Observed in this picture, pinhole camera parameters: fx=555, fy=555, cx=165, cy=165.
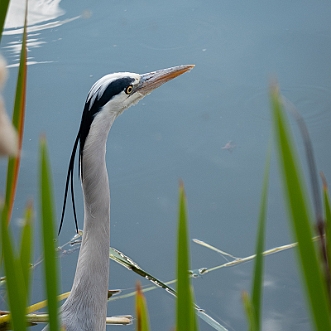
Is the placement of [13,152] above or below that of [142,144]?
above

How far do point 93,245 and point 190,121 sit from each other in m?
1.03

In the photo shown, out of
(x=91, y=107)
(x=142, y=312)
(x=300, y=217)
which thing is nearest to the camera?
(x=300, y=217)

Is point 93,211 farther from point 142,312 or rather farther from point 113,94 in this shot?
point 142,312

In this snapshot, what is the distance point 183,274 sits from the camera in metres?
0.38

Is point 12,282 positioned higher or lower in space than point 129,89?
lower

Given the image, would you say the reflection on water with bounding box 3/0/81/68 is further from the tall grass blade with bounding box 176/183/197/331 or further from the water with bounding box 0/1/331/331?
the tall grass blade with bounding box 176/183/197/331

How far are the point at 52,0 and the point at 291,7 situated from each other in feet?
3.69

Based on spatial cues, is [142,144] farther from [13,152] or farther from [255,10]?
[13,152]

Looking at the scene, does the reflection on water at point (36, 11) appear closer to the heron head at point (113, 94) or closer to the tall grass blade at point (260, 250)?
the heron head at point (113, 94)

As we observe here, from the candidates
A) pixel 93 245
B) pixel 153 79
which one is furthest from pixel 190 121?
pixel 93 245

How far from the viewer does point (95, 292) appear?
49.8 inches

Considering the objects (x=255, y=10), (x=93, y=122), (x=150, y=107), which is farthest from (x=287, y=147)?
(x=255, y=10)

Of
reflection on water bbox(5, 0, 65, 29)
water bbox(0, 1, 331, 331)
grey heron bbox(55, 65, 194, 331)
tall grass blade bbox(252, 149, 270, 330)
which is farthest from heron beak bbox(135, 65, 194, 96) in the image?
reflection on water bbox(5, 0, 65, 29)

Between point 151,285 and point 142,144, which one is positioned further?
point 142,144
